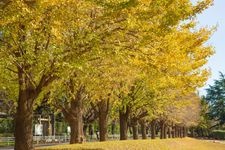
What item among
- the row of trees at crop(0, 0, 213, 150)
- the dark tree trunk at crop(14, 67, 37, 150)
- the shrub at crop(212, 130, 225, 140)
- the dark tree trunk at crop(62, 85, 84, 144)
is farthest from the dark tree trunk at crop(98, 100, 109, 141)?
the shrub at crop(212, 130, 225, 140)

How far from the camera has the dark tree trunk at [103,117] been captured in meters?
29.1

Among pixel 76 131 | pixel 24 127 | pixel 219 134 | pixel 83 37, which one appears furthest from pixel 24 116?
pixel 219 134

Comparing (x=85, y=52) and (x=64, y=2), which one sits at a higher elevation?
(x=64, y=2)

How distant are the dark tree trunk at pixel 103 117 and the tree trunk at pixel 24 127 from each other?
514 inches

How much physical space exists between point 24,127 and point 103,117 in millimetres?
13628

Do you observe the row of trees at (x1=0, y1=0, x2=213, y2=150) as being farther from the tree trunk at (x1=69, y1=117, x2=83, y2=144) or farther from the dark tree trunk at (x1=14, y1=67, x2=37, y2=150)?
the tree trunk at (x1=69, y1=117, x2=83, y2=144)

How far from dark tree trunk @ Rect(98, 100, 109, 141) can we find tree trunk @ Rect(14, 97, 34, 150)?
42.8 ft

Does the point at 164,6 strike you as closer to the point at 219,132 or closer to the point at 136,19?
the point at 136,19

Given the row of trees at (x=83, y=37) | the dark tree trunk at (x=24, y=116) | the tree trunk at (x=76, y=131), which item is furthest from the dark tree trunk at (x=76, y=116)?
the dark tree trunk at (x=24, y=116)

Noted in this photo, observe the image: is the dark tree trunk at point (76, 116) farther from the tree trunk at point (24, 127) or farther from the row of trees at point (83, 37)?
the tree trunk at point (24, 127)

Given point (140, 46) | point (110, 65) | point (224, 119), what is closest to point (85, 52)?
point (140, 46)

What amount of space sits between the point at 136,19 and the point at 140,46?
4.40 feet

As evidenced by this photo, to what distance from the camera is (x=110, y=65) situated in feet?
62.8

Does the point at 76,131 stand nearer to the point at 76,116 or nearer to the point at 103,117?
the point at 76,116
